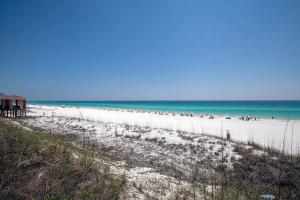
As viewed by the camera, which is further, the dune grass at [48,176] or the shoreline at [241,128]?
the shoreline at [241,128]

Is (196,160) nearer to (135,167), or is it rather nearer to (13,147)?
(135,167)

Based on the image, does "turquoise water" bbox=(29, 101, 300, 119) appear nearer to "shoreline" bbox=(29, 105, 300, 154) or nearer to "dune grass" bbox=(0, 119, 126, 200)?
"shoreline" bbox=(29, 105, 300, 154)

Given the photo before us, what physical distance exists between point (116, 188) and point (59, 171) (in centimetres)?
115

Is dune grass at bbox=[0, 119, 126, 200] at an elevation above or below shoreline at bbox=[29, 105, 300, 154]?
above

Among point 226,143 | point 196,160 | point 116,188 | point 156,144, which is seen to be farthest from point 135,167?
point 226,143

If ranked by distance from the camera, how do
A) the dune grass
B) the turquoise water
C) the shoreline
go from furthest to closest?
the turquoise water
the shoreline
the dune grass

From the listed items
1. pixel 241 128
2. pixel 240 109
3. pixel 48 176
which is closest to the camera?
pixel 48 176

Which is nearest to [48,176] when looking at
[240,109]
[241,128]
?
[241,128]

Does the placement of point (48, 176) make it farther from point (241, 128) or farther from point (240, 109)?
point (240, 109)

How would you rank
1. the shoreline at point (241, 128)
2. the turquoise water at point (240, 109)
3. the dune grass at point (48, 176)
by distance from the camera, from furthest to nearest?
the turquoise water at point (240, 109)
the shoreline at point (241, 128)
the dune grass at point (48, 176)

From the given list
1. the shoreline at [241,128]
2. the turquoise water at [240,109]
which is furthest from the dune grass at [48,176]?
the turquoise water at [240,109]

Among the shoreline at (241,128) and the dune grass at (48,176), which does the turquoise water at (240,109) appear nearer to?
the shoreline at (241,128)

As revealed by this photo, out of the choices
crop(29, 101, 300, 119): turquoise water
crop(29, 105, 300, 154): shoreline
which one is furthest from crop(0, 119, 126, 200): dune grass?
crop(29, 101, 300, 119): turquoise water

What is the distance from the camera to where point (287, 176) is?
535 cm
